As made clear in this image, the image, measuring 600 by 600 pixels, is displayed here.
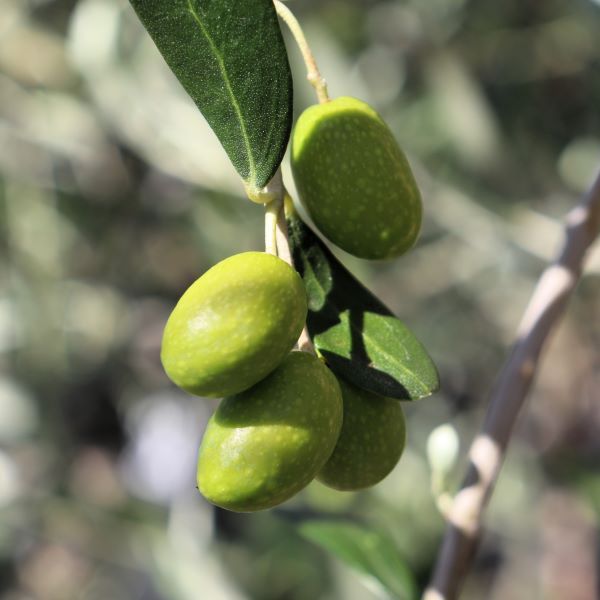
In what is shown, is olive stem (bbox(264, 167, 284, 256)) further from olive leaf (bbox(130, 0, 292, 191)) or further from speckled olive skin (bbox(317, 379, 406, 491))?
speckled olive skin (bbox(317, 379, 406, 491))

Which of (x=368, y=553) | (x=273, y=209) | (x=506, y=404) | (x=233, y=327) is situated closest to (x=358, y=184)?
(x=273, y=209)

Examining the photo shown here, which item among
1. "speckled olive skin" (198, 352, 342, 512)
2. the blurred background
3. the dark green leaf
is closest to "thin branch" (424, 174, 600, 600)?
the dark green leaf

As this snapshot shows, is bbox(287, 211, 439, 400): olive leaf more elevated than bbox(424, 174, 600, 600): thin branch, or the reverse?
bbox(287, 211, 439, 400): olive leaf

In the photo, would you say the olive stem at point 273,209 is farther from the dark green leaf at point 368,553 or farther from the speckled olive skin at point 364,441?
the dark green leaf at point 368,553

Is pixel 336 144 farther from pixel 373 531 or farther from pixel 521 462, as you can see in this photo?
pixel 521 462

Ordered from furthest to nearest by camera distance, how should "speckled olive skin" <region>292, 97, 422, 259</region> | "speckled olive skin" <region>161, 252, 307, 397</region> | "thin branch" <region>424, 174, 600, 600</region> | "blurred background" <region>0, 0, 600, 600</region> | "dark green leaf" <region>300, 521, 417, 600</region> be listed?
"blurred background" <region>0, 0, 600, 600</region> → "dark green leaf" <region>300, 521, 417, 600</region> → "thin branch" <region>424, 174, 600, 600</region> → "speckled olive skin" <region>292, 97, 422, 259</region> → "speckled olive skin" <region>161, 252, 307, 397</region>

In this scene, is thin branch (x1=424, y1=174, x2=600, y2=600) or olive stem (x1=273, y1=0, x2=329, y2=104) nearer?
olive stem (x1=273, y1=0, x2=329, y2=104)

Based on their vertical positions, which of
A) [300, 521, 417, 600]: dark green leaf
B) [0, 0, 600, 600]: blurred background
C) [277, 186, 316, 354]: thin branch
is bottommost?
[0, 0, 600, 600]: blurred background

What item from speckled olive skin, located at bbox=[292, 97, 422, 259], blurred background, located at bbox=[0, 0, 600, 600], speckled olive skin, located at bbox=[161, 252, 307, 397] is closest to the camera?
speckled olive skin, located at bbox=[161, 252, 307, 397]
